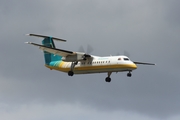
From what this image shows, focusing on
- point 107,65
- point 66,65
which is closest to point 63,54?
point 66,65

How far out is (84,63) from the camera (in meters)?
68.7

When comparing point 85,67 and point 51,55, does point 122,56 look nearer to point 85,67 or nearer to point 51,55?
point 85,67

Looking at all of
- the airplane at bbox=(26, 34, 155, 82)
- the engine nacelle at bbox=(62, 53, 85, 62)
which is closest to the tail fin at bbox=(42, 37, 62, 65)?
the airplane at bbox=(26, 34, 155, 82)

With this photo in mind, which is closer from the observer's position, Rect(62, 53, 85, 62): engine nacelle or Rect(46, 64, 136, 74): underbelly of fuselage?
Rect(46, 64, 136, 74): underbelly of fuselage

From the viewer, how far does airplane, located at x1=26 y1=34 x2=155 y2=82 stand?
66188 millimetres

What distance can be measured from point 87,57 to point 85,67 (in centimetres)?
143

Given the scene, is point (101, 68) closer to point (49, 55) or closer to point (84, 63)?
point (84, 63)

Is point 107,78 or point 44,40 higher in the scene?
point 44,40

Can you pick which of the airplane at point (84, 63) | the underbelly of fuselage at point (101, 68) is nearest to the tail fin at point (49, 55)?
the airplane at point (84, 63)

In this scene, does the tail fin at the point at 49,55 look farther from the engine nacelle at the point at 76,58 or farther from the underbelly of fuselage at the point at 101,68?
the engine nacelle at the point at 76,58

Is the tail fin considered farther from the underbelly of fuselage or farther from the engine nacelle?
the engine nacelle

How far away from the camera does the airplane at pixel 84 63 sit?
2606 inches

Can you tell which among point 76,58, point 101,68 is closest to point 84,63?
point 76,58

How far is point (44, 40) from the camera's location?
75.1m
